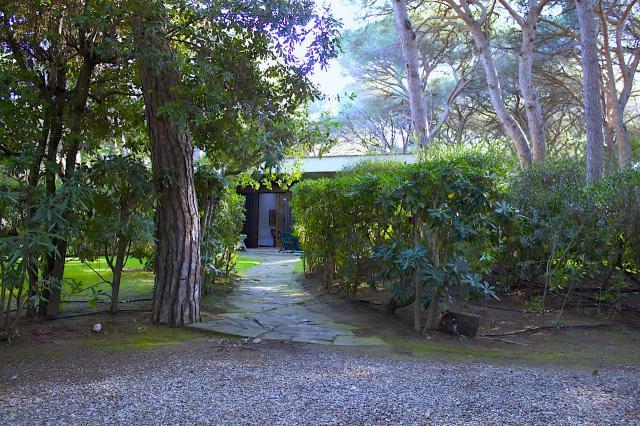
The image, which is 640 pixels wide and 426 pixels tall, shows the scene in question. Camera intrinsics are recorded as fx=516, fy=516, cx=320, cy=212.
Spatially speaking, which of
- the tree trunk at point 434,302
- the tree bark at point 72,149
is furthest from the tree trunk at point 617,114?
the tree bark at point 72,149

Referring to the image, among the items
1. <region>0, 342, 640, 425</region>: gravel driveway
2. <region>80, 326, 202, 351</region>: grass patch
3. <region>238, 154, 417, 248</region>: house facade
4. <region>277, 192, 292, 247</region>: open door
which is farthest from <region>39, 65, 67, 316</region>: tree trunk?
<region>277, 192, 292, 247</region>: open door

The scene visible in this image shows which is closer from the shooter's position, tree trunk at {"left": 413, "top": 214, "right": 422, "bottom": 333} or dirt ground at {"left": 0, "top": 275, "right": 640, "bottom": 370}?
dirt ground at {"left": 0, "top": 275, "right": 640, "bottom": 370}

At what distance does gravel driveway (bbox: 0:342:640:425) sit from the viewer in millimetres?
2830

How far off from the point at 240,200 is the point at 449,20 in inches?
442

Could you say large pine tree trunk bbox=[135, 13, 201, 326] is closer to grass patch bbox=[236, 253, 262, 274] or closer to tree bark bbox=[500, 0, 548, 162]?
grass patch bbox=[236, 253, 262, 274]

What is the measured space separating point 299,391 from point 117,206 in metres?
3.06

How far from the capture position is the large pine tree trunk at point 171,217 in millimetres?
5074

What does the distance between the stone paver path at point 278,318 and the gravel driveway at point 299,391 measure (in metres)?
0.69

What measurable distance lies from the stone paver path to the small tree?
3.82 ft

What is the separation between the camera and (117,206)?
5.30 metres

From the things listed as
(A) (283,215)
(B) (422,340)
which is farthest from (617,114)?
(B) (422,340)

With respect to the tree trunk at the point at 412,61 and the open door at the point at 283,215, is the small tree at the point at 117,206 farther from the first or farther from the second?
the open door at the point at 283,215

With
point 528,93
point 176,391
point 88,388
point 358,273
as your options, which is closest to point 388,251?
point 358,273

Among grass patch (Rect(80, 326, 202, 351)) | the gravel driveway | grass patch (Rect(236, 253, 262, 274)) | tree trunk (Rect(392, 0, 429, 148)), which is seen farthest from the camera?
tree trunk (Rect(392, 0, 429, 148))
